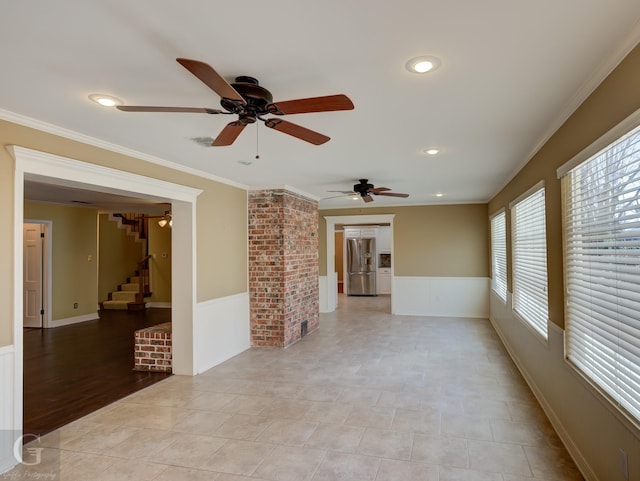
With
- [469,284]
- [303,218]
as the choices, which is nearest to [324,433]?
[303,218]

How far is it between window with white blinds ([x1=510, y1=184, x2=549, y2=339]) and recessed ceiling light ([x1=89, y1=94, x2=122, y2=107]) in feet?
11.2

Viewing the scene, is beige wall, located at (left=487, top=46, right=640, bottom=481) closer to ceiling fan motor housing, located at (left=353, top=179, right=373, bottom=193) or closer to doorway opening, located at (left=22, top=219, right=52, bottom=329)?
ceiling fan motor housing, located at (left=353, top=179, right=373, bottom=193)

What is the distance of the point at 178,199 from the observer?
4266mm

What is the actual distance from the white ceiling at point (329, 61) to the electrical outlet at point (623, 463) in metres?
1.93

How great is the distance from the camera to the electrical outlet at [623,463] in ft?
6.11

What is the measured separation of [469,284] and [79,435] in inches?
272

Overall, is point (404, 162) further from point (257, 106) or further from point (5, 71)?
point (5, 71)

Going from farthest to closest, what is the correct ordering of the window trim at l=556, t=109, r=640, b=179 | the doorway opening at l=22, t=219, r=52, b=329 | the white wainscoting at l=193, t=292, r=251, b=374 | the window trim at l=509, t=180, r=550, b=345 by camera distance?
the doorway opening at l=22, t=219, r=52, b=329, the white wainscoting at l=193, t=292, r=251, b=374, the window trim at l=509, t=180, r=550, b=345, the window trim at l=556, t=109, r=640, b=179

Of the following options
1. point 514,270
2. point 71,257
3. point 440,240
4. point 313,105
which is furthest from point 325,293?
point 313,105

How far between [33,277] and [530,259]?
8321mm

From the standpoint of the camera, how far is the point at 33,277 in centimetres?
728


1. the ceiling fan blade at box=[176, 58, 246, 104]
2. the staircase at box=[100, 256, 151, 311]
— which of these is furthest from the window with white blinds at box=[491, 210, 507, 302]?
the staircase at box=[100, 256, 151, 311]

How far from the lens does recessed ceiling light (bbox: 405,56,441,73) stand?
191cm

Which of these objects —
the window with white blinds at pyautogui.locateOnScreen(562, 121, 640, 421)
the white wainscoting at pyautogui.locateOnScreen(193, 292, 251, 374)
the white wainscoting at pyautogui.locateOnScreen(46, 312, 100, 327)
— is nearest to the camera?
the window with white blinds at pyautogui.locateOnScreen(562, 121, 640, 421)
